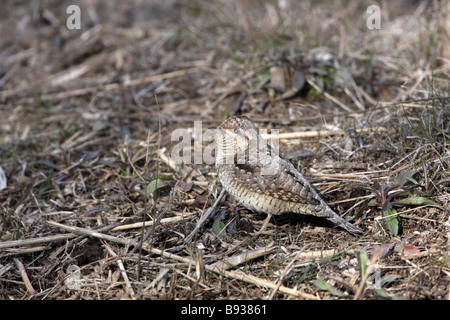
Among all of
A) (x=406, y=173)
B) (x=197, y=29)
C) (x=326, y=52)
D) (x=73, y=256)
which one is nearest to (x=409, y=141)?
(x=406, y=173)

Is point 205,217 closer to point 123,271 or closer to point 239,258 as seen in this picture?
point 239,258

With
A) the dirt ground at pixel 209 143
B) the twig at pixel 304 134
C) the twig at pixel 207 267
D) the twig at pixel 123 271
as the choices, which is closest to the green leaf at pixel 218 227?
the dirt ground at pixel 209 143

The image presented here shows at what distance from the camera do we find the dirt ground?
330cm

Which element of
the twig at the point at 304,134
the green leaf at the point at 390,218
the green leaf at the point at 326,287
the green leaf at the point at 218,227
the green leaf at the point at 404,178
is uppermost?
the twig at the point at 304,134

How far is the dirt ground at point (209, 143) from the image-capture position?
3.30 meters

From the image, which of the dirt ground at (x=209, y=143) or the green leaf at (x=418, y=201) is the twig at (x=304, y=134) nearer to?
the dirt ground at (x=209, y=143)

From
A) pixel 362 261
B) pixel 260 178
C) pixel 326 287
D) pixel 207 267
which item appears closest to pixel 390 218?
pixel 362 261

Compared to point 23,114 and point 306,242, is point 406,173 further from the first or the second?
point 23,114

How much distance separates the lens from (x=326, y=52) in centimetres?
550

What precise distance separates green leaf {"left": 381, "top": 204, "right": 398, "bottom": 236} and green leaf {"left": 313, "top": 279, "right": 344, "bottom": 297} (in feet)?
2.61

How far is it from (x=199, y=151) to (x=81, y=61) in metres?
3.51

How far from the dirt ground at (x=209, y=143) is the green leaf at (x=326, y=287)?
0.04 ft

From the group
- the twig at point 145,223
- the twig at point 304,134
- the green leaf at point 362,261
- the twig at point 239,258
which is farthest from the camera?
the twig at point 304,134

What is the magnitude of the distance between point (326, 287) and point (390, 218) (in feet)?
3.07
